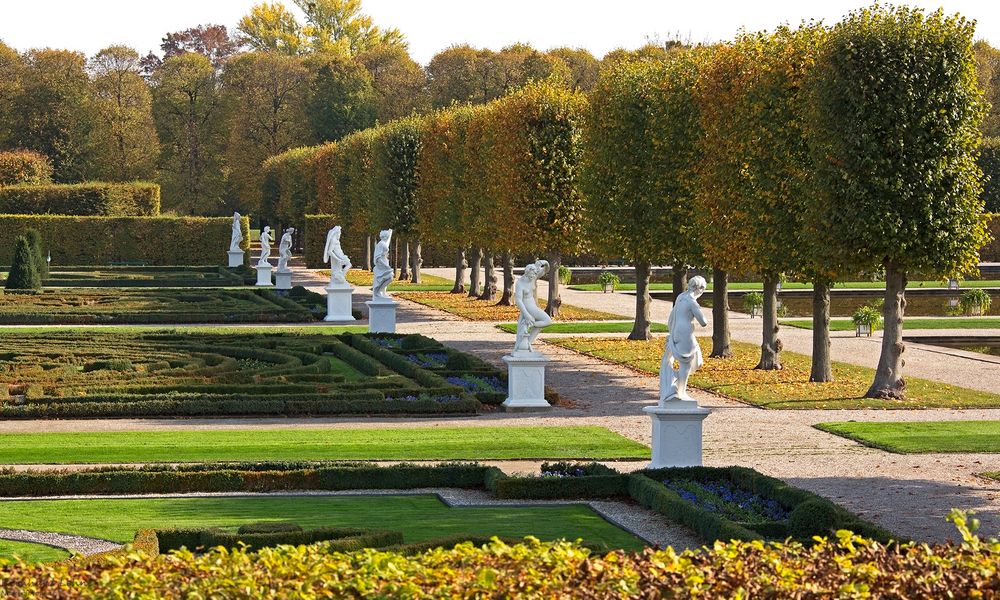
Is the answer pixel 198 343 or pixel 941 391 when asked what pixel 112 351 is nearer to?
pixel 198 343

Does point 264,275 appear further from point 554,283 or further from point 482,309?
point 554,283

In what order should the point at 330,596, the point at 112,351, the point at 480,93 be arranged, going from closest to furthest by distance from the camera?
1. the point at 330,596
2. the point at 112,351
3. the point at 480,93

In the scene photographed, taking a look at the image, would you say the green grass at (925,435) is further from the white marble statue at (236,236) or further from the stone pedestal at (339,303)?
the white marble statue at (236,236)

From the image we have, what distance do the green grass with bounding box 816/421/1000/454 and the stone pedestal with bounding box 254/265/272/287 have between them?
29265 mm

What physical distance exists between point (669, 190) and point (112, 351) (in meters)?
10.5

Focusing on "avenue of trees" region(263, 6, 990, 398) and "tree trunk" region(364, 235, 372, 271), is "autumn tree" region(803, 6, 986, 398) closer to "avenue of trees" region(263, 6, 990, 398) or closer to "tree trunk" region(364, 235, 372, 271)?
"avenue of trees" region(263, 6, 990, 398)

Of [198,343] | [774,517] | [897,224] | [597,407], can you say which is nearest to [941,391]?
[897,224]

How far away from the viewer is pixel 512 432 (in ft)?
60.8

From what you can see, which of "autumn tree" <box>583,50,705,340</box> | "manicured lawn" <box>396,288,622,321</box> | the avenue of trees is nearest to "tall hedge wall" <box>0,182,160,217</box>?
"manicured lawn" <box>396,288,622,321</box>

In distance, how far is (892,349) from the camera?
865 inches

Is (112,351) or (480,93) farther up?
(480,93)

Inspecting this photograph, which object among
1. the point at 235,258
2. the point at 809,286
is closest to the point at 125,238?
the point at 235,258

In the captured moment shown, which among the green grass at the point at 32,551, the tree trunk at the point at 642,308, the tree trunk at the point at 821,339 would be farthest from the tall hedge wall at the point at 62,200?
the green grass at the point at 32,551

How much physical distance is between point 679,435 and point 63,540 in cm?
625
